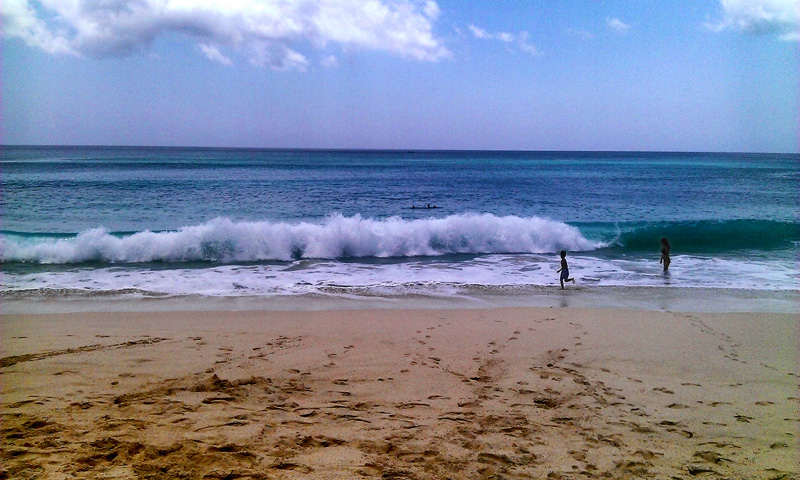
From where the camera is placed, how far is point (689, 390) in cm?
562

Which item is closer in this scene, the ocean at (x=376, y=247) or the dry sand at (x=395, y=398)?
the dry sand at (x=395, y=398)

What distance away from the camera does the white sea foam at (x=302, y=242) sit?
14.7 m

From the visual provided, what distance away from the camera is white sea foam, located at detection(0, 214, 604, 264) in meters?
14.7

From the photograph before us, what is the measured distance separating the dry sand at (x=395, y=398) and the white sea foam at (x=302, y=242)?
702cm

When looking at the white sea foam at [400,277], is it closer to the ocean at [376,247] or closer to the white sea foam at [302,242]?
the ocean at [376,247]

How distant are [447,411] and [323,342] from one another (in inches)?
114

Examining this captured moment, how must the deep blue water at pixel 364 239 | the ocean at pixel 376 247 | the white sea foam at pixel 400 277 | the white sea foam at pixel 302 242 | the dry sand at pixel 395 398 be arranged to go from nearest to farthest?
the dry sand at pixel 395 398
the white sea foam at pixel 400 277
the ocean at pixel 376 247
the deep blue water at pixel 364 239
the white sea foam at pixel 302 242

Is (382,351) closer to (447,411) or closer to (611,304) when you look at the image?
(447,411)

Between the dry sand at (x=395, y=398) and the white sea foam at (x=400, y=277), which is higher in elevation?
the dry sand at (x=395, y=398)

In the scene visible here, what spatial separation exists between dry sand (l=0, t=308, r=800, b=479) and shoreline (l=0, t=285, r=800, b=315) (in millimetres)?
1060

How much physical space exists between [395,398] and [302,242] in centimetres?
1206

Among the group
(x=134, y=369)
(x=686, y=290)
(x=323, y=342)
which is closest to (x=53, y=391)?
(x=134, y=369)

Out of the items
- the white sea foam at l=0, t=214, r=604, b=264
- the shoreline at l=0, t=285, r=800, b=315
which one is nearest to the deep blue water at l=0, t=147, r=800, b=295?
the white sea foam at l=0, t=214, r=604, b=264

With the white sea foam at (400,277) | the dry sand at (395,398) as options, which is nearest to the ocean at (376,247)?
the white sea foam at (400,277)
